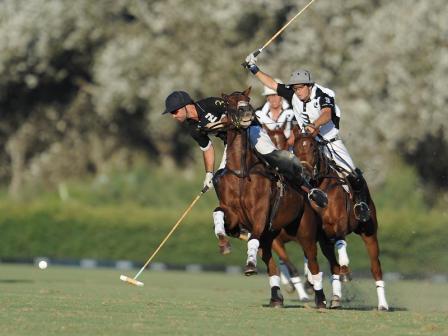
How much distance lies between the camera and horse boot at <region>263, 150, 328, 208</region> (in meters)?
13.5

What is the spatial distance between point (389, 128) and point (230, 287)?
17.2 m

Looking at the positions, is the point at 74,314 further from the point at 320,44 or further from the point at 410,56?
the point at 320,44

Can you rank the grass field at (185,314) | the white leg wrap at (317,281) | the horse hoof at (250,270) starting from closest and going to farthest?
the grass field at (185,314) → the horse hoof at (250,270) → the white leg wrap at (317,281)

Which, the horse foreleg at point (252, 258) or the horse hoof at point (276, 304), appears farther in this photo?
the horse hoof at point (276, 304)

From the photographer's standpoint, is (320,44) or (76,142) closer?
(320,44)

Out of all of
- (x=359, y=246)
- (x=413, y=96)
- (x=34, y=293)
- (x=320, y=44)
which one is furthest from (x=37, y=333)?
(x=320, y=44)

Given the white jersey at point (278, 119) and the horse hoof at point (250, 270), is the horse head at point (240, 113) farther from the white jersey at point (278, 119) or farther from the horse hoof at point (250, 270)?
the white jersey at point (278, 119)

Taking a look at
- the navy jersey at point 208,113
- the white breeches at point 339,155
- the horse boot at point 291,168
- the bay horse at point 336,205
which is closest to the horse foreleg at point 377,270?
the bay horse at point 336,205

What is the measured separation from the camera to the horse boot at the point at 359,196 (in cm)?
1460

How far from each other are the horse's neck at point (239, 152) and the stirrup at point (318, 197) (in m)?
0.83

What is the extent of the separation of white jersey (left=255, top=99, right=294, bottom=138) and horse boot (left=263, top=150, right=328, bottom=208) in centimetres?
258

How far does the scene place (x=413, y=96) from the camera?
36.2 metres

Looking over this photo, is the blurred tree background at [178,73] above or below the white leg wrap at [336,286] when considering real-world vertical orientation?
above

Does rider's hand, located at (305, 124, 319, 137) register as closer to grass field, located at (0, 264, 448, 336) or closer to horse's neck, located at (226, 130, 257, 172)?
horse's neck, located at (226, 130, 257, 172)
